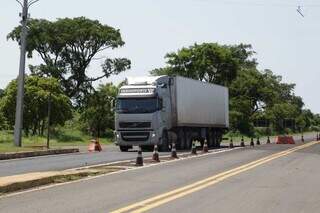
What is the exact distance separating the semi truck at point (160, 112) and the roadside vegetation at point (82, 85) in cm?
802

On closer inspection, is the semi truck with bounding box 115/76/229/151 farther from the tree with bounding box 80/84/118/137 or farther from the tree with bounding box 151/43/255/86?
the tree with bounding box 151/43/255/86

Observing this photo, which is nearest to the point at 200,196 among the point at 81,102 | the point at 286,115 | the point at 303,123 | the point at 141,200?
the point at 141,200

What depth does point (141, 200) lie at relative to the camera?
12812 millimetres

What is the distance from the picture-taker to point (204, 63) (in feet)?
306

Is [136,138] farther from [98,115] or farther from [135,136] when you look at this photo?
[98,115]

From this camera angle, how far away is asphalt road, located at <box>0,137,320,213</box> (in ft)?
38.8

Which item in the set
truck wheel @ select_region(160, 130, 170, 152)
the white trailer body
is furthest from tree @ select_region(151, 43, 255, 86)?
truck wheel @ select_region(160, 130, 170, 152)

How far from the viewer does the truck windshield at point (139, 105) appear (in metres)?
35.5

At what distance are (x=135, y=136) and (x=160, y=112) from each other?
189 cm

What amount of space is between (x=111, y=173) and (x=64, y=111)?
46.0m

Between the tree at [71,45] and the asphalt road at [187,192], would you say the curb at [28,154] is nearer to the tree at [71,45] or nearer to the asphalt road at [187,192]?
the asphalt road at [187,192]

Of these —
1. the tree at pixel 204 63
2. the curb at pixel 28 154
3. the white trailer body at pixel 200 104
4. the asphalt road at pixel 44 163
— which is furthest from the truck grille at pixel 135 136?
the tree at pixel 204 63

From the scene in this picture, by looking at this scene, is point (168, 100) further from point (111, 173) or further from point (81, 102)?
point (81, 102)

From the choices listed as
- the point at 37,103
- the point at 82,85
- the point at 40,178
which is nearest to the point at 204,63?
the point at 82,85
